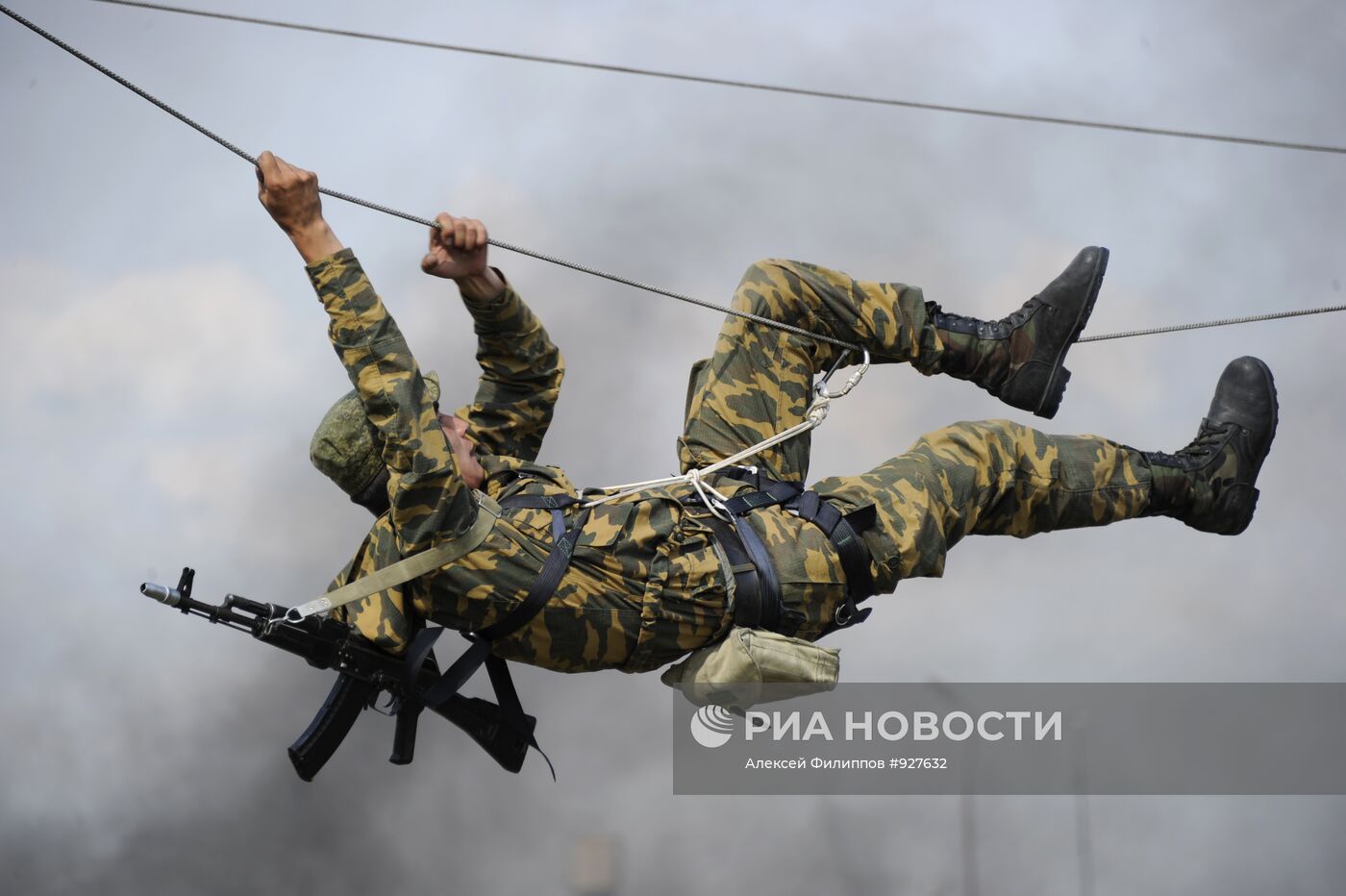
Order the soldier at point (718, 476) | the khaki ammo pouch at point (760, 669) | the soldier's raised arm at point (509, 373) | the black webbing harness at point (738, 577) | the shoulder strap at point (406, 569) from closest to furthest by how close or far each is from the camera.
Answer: the soldier at point (718, 476) → the shoulder strap at point (406, 569) → the khaki ammo pouch at point (760, 669) → the black webbing harness at point (738, 577) → the soldier's raised arm at point (509, 373)

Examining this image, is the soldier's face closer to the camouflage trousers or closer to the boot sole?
the camouflage trousers

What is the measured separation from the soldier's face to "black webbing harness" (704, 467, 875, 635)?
95 centimetres

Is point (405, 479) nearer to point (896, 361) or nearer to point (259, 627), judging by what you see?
point (259, 627)

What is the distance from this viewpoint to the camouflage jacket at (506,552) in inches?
244

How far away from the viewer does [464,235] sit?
6699 mm

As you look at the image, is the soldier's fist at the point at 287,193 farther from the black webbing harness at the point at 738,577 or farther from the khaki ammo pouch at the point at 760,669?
the khaki ammo pouch at the point at 760,669

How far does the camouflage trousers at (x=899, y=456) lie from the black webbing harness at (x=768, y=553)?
0.09 meters

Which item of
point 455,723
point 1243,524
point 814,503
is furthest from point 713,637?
point 1243,524

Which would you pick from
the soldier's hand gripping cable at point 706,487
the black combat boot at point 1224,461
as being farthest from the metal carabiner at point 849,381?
the black combat boot at point 1224,461

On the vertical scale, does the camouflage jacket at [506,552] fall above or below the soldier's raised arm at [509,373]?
below

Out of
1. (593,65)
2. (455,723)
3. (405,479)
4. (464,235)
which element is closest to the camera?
(405,479)

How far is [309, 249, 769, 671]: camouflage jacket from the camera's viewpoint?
619 centimetres

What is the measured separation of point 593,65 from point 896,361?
2.11m

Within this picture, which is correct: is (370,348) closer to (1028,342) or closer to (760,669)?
(760,669)
